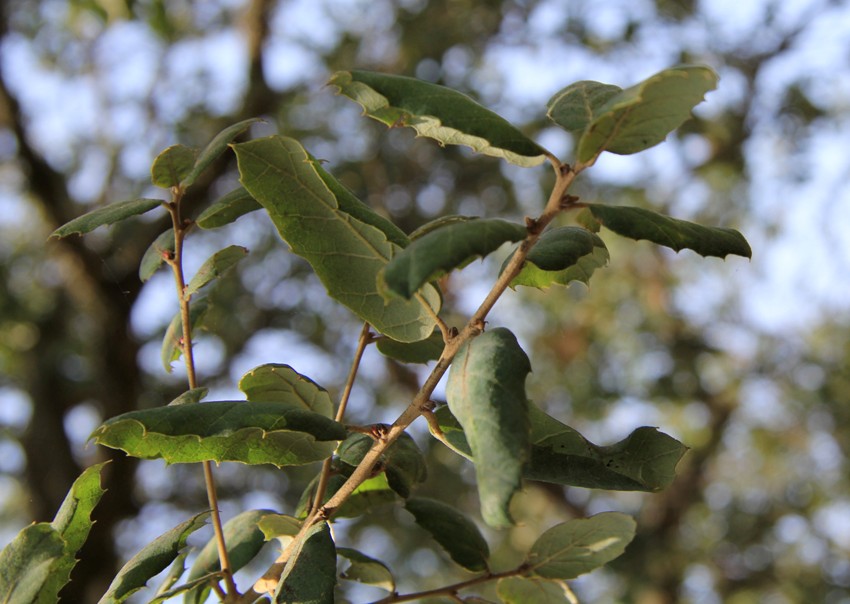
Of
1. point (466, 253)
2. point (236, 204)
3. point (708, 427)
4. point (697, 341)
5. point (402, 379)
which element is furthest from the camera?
point (708, 427)

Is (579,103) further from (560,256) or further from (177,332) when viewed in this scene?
(177,332)

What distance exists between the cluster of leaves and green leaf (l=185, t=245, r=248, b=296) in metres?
0.10

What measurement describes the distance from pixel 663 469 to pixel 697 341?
6.32 meters

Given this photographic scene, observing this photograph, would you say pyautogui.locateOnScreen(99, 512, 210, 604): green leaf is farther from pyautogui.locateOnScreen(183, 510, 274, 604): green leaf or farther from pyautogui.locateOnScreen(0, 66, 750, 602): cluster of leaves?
pyautogui.locateOnScreen(183, 510, 274, 604): green leaf

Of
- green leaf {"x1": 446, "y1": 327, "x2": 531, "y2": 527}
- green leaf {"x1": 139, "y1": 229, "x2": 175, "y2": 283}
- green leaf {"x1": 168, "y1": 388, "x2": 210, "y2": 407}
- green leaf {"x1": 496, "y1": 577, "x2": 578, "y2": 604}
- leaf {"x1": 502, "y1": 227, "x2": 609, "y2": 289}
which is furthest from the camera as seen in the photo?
green leaf {"x1": 139, "y1": 229, "x2": 175, "y2": 283}

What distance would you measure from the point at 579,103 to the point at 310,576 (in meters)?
0.50

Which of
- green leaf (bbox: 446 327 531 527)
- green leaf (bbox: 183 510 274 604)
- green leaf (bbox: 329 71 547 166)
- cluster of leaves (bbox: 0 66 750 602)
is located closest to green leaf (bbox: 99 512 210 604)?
cluster of leaves (bbox: 0 66 750 602)

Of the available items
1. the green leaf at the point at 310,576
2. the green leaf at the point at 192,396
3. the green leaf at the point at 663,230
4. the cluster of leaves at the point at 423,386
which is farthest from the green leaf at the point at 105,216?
the green leaf at the point at 663,230

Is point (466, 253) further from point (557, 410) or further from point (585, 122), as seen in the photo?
point (557, 410)

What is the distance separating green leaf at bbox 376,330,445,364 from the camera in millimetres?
1108

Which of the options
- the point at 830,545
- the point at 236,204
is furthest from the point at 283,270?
the point at 236,204

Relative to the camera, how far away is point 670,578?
6.68 meters

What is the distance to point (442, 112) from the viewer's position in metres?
0.87

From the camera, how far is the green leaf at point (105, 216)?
1077 mm
